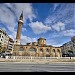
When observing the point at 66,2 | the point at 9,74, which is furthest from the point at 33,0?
the point at 9,74

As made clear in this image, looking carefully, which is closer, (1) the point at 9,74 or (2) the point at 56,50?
(1) the point at 9,74

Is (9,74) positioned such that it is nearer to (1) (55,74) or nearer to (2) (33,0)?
(1) (55,74)

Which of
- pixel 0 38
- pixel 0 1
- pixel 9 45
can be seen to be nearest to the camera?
pixel 0 1

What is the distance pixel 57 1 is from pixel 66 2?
0.19 metres

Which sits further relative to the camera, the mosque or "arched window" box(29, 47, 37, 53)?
"arched window" box(29, 47, 37, 53)

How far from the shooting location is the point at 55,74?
119 inches

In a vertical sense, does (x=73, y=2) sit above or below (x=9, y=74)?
above

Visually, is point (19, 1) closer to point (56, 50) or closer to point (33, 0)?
point (33, 0)

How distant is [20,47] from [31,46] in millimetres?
3250

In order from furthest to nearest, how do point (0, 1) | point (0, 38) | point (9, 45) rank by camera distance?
point (9, 45) → point (0, 38) → point (0, 1)

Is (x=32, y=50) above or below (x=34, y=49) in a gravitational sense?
below

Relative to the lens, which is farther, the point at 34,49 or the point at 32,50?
the point at 34,49

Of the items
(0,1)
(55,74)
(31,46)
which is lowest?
(55,74)

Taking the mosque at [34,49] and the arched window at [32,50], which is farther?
the arched window at [32,50]
